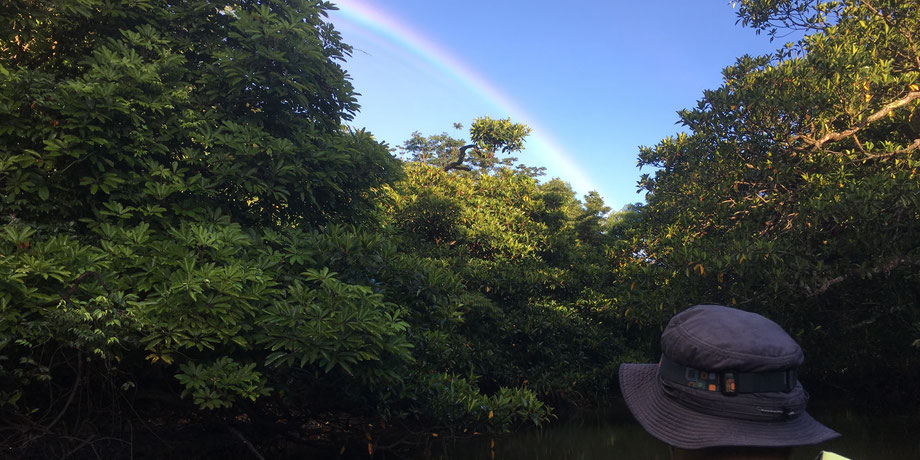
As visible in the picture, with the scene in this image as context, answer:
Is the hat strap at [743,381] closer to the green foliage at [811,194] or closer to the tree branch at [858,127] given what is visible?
the green foliage at [811,194]

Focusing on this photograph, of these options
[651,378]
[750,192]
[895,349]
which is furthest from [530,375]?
[651,378]

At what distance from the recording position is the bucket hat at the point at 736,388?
150 cm

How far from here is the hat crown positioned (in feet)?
4.94

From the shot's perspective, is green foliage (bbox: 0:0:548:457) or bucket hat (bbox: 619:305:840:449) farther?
green foliage (bbox: 0:0:548:457)

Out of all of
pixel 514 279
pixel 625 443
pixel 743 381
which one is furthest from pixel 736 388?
pixel 514 279

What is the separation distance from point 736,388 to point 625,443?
854 cm

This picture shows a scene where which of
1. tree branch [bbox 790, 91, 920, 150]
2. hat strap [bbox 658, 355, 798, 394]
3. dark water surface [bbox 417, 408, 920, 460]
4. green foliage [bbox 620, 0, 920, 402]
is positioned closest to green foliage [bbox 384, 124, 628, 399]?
dark water surface [bbox 417, 408, 920, 460]

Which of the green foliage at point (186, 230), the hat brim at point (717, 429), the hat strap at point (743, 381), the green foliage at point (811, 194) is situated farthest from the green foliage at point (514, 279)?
the hat strap at point (743, 381)

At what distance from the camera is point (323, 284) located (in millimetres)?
4844

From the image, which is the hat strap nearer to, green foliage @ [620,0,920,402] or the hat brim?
the hat brim

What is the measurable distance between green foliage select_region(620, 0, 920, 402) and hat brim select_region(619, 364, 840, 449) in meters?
5.93

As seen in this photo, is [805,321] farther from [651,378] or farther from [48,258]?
[48,258]

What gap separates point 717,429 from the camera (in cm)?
150

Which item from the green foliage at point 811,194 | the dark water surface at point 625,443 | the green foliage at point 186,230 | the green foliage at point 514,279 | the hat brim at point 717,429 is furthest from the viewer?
the green foliage at point 514,279
